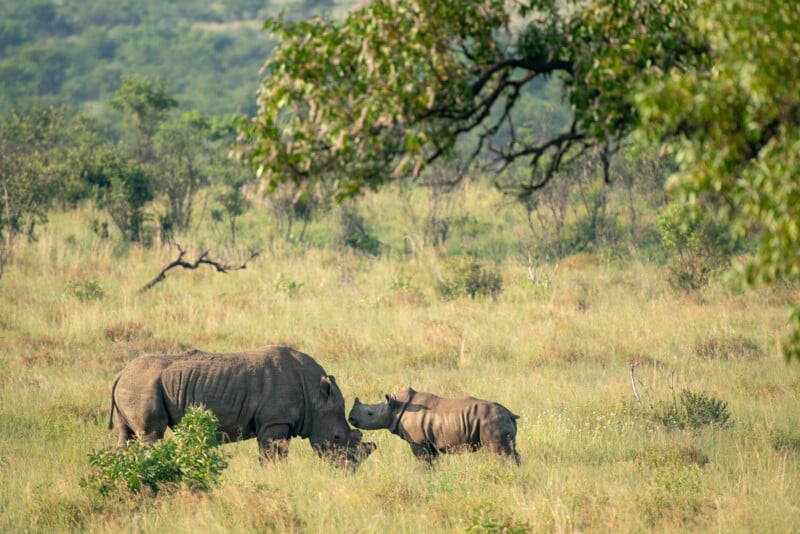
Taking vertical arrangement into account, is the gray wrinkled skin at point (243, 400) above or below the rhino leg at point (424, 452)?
above

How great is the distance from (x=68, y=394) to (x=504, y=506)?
6900 mm

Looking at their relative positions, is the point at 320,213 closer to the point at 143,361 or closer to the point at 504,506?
the point at 143,361

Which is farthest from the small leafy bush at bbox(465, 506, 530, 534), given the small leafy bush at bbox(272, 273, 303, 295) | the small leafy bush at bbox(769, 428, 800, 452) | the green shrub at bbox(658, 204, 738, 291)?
the small leafy bush at bbox(272, 273, 303, 295)

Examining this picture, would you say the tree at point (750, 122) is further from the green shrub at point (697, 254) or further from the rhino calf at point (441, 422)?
the green shrub at point (697, 254)

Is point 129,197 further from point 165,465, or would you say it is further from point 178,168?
point 165,465

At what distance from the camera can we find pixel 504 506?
27.3 feet

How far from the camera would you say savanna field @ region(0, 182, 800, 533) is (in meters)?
8.38

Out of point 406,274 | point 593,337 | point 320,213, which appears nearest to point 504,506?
point 593,337

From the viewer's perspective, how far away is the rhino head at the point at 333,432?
401 inches

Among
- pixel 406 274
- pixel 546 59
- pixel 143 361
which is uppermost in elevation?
pixel 546 59

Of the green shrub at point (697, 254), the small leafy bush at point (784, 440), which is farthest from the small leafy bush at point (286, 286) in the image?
the small leafy bush at point (784, 440)

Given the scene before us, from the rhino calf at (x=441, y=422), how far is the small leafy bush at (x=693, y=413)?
2433 mm

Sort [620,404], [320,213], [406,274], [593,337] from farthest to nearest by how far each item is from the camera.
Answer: [320,213]
[406,274]
[593,337]
[620,404]

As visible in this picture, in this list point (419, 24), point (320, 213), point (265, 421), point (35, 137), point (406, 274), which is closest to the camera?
point (419, 24)
